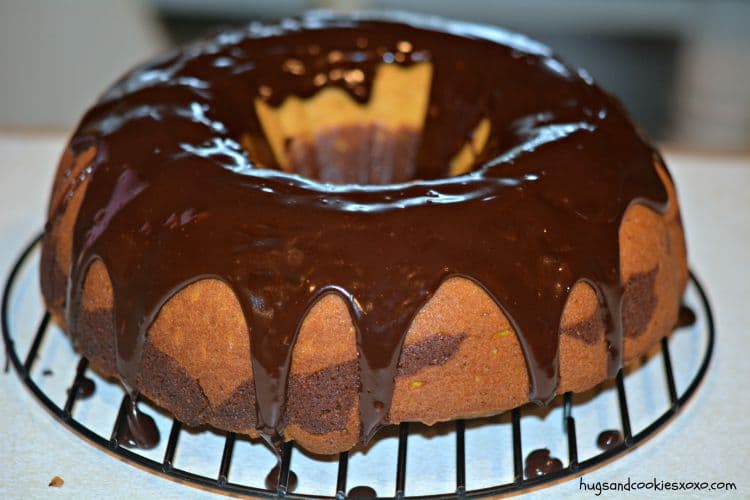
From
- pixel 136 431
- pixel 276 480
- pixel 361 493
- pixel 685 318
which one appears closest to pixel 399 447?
pixel 361 493

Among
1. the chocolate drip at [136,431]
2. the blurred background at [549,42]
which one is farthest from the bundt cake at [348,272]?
the blurred background at [549,42]

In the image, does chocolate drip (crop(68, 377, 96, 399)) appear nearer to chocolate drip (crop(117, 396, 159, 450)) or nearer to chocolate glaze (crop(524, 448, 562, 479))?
chocolate drip (crop(117, 396, 159, 450))

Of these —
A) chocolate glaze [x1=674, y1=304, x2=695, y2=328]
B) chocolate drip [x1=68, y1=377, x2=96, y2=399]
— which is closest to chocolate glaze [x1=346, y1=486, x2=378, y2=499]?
chocolate drip [x1=68, y1=377, x2=96, y2=399]

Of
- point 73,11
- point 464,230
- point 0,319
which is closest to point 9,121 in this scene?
point 73,11

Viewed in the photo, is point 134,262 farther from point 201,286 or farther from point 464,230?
point 464,230

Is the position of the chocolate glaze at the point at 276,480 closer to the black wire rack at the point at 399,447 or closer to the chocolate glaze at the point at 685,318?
the black wire rack at the point at 399,447

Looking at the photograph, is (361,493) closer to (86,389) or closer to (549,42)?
(86,389)

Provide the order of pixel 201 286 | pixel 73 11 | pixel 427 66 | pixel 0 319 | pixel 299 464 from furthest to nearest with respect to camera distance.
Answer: pixel 73 11, pixel 427 66, pixel 0 319, pixel 299 464, pixel 201 286
